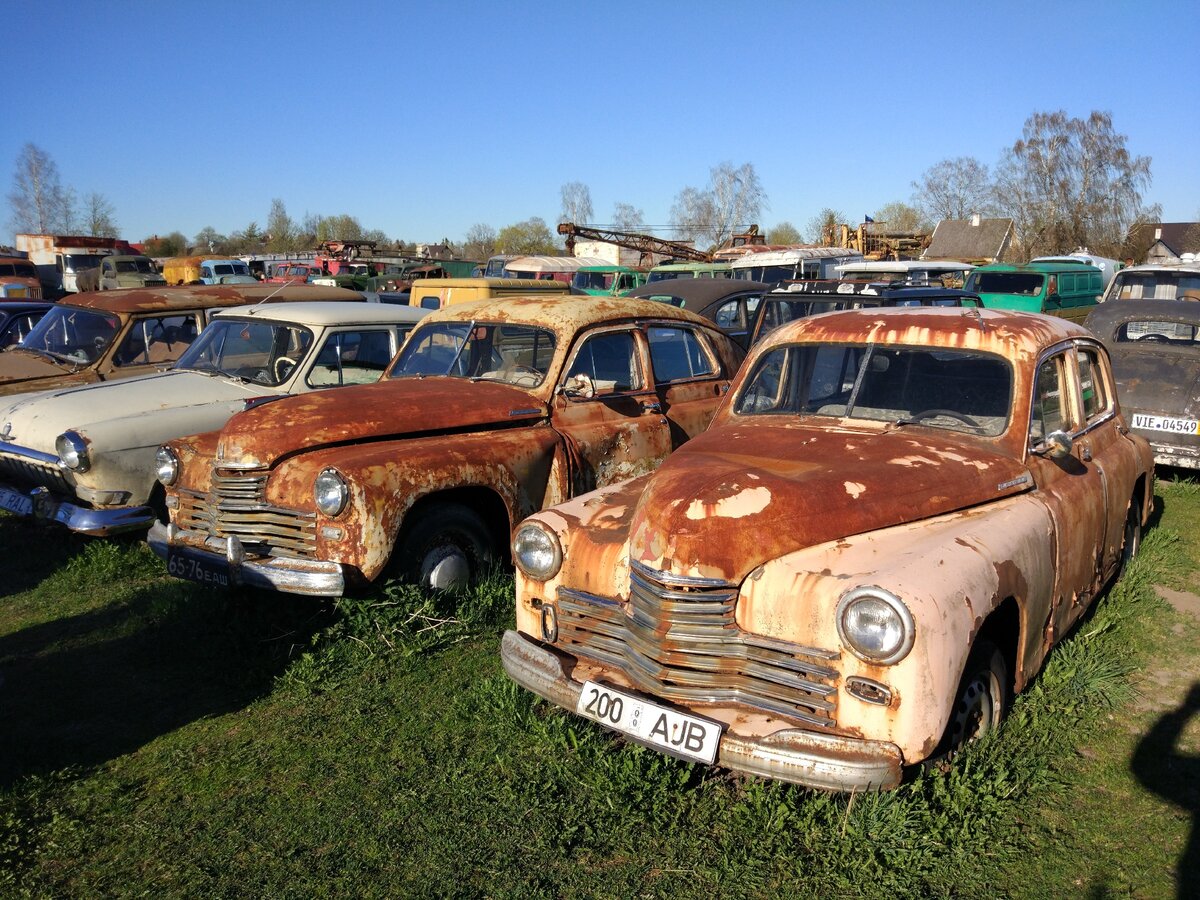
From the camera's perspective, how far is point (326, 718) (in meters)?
4.42

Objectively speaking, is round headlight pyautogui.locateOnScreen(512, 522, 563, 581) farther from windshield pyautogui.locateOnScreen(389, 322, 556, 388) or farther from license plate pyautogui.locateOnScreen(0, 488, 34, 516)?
license plate pyautogui.locateOnScreen(0, 488, 34, 516)

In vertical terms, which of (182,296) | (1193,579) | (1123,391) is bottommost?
(1193,579)

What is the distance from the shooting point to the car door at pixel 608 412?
588 cm

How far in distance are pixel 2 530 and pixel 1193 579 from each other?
8881mm

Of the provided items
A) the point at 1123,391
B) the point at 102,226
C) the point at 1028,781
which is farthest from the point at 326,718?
the point at 102,226

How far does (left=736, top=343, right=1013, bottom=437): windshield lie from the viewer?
4430 mm

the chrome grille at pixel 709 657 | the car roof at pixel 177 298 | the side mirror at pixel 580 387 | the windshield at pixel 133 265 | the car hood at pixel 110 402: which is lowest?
the chrome grille at pixel 709 657

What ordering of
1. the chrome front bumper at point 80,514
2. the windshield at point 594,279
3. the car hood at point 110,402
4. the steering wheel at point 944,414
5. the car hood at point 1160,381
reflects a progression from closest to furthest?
the steering wheel at point 944,414, the chrome front bumper at point 80,514, the car hood at point 110,402, the car hood at point 1160,381, the windshield at point 594,279

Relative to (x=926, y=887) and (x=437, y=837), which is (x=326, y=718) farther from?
(x=926, y=887)

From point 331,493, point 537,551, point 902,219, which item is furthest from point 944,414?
point 902,219

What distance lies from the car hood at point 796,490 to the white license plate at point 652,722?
1.67 feet

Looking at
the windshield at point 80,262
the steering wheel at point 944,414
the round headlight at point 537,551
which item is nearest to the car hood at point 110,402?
the round headlight at point 537,551

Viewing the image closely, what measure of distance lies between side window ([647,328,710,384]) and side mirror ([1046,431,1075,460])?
275cm

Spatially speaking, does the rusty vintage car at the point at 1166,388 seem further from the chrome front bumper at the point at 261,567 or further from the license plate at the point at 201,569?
the license plate at the point at 201,569
